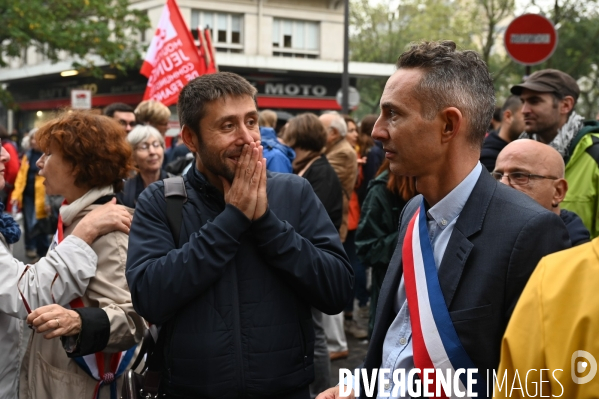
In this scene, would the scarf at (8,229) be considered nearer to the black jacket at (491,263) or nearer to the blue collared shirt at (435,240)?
the blue collared shirt at (435,240)

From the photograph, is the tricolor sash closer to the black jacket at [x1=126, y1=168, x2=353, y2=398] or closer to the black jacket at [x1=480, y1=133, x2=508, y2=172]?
the black jacket at [x1=126, y1=168, x2=353, y2=398]

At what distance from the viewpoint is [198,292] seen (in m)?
2.70

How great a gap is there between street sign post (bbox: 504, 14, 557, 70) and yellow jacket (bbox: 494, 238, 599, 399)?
319 inches

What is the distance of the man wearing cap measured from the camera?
4.71 m

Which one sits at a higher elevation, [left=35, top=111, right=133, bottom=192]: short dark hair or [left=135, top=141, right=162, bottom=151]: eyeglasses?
[left=35, top=111, right=133, bottom=192]: short dark hair

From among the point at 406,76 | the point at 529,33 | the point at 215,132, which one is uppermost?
the point at 529,33

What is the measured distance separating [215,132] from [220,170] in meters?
0.16

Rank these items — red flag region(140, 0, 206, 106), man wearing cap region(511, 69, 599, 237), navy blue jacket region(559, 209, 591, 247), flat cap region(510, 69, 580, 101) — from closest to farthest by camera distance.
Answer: navy blue jacket region(559, 209, 591, 247)
man wearing cap region(511, 69, 599, 237)
flat cap region(510, 69, 580, 101)
red flag region(140, 0, 206, 106)

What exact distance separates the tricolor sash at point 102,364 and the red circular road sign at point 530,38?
22.9ft

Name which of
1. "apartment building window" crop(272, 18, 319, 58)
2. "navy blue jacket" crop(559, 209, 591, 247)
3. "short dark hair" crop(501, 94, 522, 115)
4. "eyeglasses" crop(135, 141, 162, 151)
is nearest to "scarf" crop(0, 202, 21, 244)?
"eyeglasses" crop(135, 141, 162, 151)

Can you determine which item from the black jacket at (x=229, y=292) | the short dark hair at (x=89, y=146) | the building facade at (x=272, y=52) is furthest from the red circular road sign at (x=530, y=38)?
the building facade at (x=272, y=52)

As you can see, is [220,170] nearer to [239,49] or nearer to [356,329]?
[356,329]

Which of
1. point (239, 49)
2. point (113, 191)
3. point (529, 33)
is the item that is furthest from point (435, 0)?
point (113, 191)

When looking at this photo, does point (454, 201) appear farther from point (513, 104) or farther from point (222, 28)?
point (222, 28)
